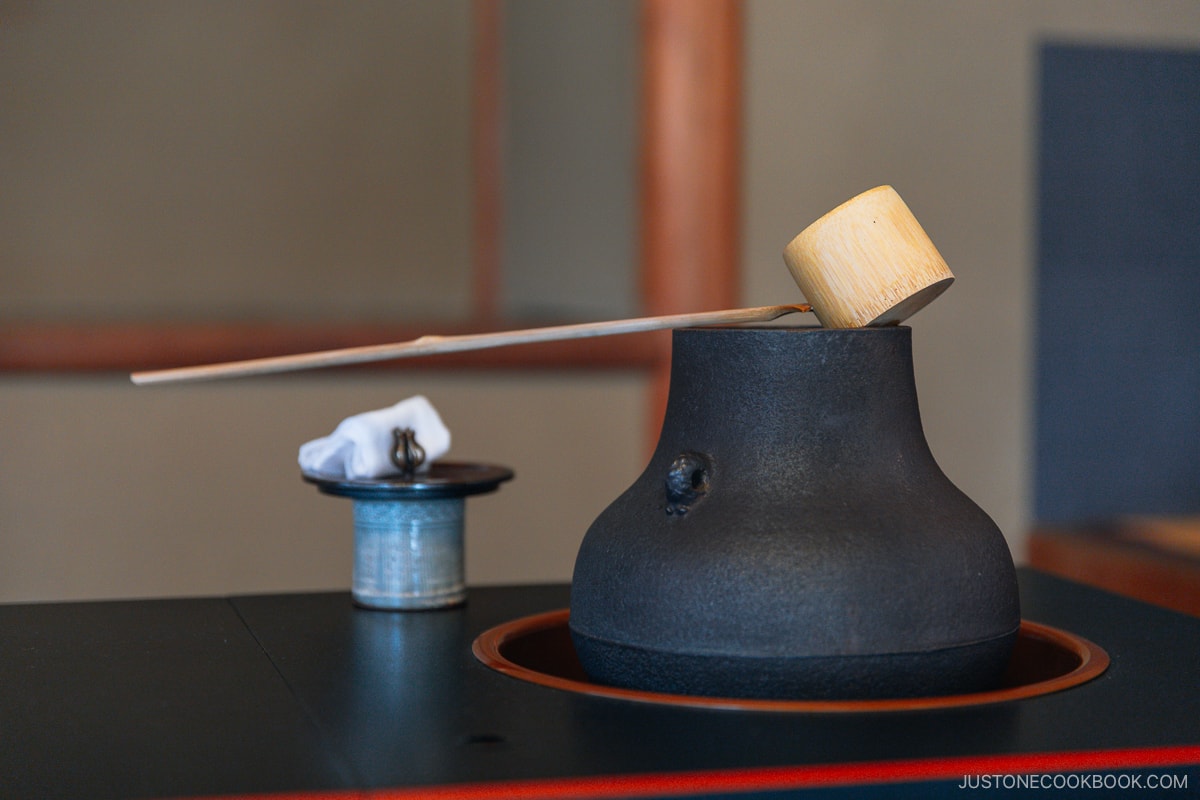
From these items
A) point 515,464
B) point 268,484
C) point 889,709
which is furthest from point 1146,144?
point 889,709

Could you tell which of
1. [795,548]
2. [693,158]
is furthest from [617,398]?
[795,548]

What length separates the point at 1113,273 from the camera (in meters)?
2.52

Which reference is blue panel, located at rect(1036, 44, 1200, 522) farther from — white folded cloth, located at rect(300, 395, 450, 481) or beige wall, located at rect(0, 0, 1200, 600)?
white folded cloth, located at rect(300, 395, 450, 481)

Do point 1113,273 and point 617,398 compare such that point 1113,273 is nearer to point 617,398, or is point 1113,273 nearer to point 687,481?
point 617,398

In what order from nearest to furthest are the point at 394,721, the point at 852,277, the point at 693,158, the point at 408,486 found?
the point at 394,721 → the point at 852,277 → the point at 408,486 → the point at 693,158

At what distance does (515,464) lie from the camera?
2.47 meters

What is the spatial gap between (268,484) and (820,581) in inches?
69.2

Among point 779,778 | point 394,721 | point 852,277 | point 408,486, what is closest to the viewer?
point 779,778

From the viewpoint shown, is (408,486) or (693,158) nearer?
(408,486)

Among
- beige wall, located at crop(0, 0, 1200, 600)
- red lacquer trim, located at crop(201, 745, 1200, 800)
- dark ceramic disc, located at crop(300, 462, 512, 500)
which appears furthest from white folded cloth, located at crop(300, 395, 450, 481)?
beige wall, located at crop(0, 0, 1200, 600)

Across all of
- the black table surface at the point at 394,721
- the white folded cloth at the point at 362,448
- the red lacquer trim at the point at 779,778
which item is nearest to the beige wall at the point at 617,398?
the white folded cloth at the point at 362,448

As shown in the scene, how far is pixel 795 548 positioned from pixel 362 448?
457mm

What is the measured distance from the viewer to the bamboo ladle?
0.89 m

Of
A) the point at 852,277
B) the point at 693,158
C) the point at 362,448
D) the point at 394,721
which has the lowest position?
the point at 394,721
